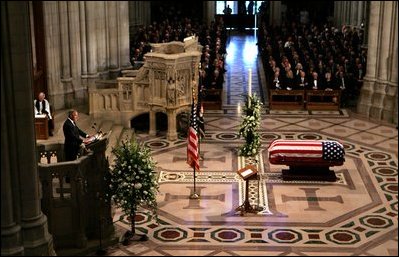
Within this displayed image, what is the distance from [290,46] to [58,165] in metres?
19.1

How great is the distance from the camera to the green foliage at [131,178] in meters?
11.4

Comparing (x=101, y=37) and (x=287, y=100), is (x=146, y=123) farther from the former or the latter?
(x=287, y=100)

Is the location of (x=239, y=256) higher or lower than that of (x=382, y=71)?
lower

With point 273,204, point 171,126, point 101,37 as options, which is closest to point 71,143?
point 273,204

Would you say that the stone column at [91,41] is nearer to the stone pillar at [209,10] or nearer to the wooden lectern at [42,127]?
the wooden lectern at [42,127]

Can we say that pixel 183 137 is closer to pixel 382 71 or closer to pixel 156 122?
pixel 156 122

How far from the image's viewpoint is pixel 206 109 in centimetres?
2189

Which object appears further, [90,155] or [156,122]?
[156,122]

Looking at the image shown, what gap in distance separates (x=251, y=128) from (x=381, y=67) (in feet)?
21.5

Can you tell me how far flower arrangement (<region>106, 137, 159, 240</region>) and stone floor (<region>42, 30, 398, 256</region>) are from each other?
82 centimetres

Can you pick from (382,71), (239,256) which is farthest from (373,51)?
(239,256)

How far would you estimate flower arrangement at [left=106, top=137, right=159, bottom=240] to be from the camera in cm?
1141

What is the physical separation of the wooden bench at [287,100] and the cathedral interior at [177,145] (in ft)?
0.20

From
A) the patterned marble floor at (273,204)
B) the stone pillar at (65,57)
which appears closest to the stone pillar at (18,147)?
the patterned marble floor at (273,204)
